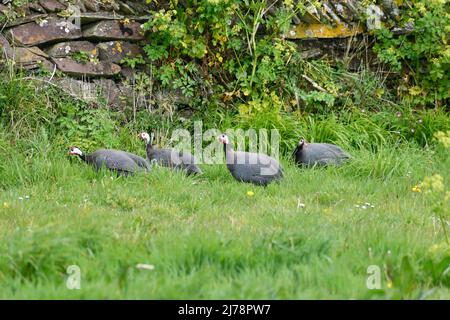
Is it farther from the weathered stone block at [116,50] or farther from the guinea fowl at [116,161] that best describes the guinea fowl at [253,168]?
the weathered stone block at [116,50]

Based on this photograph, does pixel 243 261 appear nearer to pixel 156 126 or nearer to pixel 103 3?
pixel 156 126

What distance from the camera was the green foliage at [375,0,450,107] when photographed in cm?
1036

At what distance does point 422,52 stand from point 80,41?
15.9 ft

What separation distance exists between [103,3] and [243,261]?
602cm

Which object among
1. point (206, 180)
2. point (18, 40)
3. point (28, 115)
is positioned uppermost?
point (18, 40)

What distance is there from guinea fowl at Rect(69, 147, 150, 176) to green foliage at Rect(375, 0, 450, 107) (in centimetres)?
433

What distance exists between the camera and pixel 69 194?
6895mm

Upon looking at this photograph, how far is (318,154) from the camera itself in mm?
8391

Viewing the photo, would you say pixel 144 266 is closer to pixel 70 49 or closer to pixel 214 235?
pixel 214 235

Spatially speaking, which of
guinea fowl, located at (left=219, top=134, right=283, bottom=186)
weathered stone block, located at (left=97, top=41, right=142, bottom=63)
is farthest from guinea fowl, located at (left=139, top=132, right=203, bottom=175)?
weathered stone block, located at (left=97, top=41, right=142, bottom=63)

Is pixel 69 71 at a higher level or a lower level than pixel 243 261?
higher

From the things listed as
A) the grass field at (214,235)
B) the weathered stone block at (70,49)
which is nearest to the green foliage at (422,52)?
the grass field at (214,235)

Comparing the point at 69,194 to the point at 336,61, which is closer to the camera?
the point at 69,194

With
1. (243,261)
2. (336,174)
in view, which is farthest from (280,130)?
(243,261)
